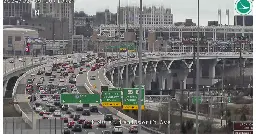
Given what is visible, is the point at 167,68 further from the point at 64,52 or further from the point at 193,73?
the point at 64,52

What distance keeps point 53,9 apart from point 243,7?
484 ft

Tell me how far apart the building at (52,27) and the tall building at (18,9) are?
2818 mm

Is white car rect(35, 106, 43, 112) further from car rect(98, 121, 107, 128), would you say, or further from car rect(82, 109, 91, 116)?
car rect(98, 121, 107, 128)

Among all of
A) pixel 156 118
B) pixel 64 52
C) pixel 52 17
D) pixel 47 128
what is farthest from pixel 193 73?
pixel 47 128

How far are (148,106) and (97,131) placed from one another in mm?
12094

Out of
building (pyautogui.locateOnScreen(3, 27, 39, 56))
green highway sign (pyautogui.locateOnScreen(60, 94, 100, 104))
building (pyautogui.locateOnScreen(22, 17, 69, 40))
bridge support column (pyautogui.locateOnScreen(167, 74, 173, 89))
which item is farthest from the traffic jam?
building (pyautogui.locateOnScreen(22, 17, 69, 40))

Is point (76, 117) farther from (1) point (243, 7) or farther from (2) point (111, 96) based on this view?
(1) point (243, 7)

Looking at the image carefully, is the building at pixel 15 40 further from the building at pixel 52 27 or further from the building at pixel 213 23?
the building at pixel 213 23

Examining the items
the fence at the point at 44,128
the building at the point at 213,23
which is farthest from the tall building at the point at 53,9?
the fence at the point at 44,128

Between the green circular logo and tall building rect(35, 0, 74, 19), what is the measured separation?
464 ft

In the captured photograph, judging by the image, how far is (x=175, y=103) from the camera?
47.7 m

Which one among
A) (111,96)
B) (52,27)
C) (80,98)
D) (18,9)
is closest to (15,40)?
(52,27)

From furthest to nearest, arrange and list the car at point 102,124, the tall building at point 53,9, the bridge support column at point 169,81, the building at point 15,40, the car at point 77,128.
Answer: the tall building at point 53,9
the building at point 15,40
the bridge support column at point 169,81
the car at point 102,124
the car at point 77,128

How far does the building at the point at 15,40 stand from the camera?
10234 centimetres
